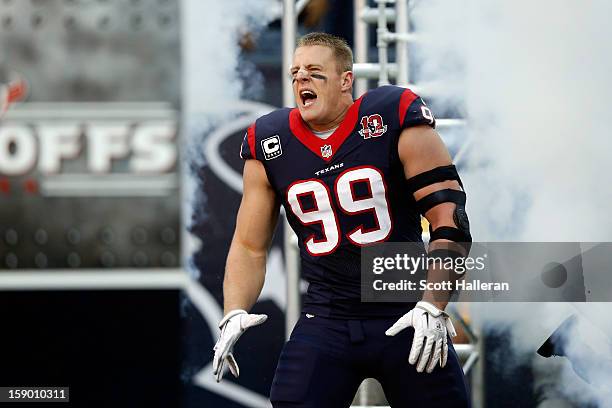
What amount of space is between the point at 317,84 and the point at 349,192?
1.18 feet

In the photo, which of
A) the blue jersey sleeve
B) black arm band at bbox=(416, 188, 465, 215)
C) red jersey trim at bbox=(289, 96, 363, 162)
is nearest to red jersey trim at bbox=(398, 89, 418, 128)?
the blue jersey sleeve

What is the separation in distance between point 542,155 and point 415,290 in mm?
1386

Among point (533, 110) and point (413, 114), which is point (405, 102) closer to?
point (413, 114)

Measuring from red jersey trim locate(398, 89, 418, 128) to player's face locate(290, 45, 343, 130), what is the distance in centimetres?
20

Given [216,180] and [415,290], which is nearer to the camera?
[415,290]

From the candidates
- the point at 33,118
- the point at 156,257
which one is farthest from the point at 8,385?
the point at 33,118

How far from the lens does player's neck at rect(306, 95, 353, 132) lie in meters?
3.52

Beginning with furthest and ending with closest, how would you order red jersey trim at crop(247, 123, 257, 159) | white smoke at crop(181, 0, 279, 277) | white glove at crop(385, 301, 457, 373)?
1. white smoke at crop(181, 0, 279, 277)
2. red jersey trim at crop(247, 123, 257, 159)
3. white glove at crop(385, 301, 457, 373)

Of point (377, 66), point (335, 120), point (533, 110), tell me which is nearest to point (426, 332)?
point (335, 120)

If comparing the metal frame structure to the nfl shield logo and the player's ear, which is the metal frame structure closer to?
the player's ear

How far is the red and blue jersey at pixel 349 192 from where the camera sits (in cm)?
342

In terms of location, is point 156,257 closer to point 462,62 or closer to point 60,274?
point 60,274

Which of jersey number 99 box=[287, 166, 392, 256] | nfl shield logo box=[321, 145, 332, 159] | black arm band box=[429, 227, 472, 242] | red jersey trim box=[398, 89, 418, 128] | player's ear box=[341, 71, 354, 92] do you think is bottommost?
black arm band box=[429, 227, 472, 242]

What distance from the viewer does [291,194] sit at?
3.49m
